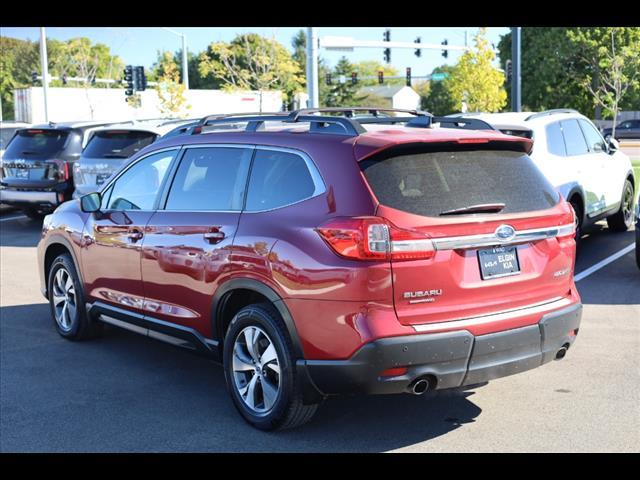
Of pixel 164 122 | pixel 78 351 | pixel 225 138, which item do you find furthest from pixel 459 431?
pixel 164 122

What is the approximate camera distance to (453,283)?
4605 millimetres

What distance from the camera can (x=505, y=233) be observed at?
4.81m

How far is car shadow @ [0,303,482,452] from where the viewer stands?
4945mm

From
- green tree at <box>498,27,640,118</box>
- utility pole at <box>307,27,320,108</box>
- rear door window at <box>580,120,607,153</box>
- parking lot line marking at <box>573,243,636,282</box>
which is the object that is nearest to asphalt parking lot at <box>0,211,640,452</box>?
parking lot line marking at <box>573,243,636,282</box>

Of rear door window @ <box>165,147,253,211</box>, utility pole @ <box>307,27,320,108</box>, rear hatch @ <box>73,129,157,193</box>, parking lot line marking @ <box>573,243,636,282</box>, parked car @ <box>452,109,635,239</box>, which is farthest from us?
utility pole @ <box>307,27,320,108</box>

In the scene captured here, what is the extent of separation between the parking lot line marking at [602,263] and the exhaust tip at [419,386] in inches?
213

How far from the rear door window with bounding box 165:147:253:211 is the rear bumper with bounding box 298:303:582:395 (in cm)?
132

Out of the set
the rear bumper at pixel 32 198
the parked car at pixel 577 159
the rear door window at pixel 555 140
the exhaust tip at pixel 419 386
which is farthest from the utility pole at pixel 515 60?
the exhaust tip at pixel 419 386

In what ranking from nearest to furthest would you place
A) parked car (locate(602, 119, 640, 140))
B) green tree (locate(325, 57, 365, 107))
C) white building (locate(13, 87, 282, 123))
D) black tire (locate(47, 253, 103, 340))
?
black tire (locate(47, 253, 103, 340)) → parked car (locate(602, 119, 640, 140)) → white building (locate(13, 87, 282, 123)) → green tree (locate(325, 57, 365, 107))

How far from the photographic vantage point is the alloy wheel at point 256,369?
198 inches

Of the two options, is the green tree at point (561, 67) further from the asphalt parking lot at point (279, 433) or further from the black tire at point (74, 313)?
the asphalt parking lot at point (279, 433)

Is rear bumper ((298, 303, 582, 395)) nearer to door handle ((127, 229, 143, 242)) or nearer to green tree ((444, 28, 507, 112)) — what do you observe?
door handle ((127, 229, 143, 242))
